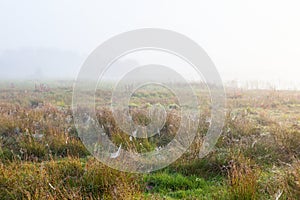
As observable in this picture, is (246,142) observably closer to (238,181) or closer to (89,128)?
(238,181)

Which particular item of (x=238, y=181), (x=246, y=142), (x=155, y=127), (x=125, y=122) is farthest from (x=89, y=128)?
(x=238, y=181)

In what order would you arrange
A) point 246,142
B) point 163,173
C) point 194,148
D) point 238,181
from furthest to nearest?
1. point 246,142
2. point 194,148
3. point 163,173
4. point 238,181

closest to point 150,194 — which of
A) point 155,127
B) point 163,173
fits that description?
point 163,173

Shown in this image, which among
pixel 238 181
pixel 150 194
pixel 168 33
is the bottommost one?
pixel 150 194

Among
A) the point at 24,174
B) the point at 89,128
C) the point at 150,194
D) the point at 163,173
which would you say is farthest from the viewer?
the point at 89,128

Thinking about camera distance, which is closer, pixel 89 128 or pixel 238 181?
pixel 238 181

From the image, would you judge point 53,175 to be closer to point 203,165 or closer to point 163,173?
point 163,173

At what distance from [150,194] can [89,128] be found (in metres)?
3.25

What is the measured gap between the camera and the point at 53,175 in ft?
14.4

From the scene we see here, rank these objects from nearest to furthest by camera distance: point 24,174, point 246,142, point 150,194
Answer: point 150,194 < point 24,174 < point 246,142

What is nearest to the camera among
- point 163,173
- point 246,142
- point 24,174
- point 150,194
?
point 150,194

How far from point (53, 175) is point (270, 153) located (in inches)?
138

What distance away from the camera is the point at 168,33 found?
628 cm

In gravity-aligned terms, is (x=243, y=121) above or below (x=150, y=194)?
above
